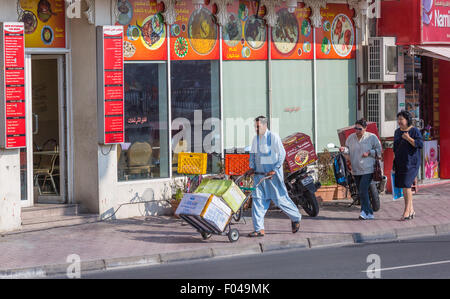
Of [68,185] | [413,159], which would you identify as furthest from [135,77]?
[413,159]

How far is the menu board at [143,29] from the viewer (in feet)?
50.5

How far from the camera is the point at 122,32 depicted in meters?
15.0

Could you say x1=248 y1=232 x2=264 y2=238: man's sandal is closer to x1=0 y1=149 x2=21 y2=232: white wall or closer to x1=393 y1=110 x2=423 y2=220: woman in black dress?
x1=393 y1=110 x2=423 y2=220: woman in black dress

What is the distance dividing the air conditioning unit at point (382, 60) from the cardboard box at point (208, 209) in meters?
6.87

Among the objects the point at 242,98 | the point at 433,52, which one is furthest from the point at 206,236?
the point at 433,52

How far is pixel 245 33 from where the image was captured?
1708 centimetres

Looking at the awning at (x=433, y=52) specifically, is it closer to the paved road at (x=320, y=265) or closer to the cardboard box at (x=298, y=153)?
the cardboard box at (x=298, y=153)

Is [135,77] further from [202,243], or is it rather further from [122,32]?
[202,243]

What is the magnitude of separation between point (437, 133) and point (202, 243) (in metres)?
9.35

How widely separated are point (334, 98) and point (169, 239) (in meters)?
6.54

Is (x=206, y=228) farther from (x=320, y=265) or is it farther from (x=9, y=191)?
(x=9, y=191)

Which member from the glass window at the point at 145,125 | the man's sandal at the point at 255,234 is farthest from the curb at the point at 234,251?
the glass window at the point at 145,125

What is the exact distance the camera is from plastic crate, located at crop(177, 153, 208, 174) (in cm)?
1490

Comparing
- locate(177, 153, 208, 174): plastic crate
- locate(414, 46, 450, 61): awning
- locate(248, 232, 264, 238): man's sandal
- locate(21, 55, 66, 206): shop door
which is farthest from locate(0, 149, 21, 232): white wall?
locate(414, 46, 450, 61): awning
